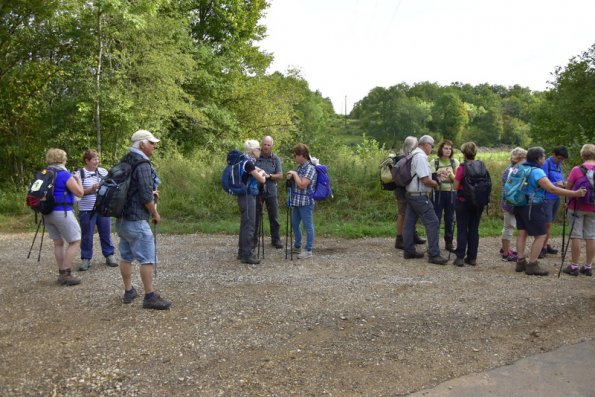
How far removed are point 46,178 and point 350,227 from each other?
6.50m

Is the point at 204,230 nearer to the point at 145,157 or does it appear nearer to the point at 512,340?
the point at 145,157

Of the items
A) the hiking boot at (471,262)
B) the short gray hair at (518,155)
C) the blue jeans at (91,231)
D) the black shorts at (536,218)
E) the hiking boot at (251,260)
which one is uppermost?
the short gray hair at (518,155)

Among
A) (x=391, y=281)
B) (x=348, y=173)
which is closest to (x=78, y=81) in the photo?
(x=348, y=173)

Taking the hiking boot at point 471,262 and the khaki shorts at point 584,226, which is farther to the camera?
the hiking boot at point 471,262

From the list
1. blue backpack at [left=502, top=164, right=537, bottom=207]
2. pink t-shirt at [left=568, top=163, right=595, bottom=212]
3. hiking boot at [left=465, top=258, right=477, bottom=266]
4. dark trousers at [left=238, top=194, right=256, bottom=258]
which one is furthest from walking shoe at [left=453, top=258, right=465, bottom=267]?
dark trousers at [left=238, top=194, right=256, bottom=258]

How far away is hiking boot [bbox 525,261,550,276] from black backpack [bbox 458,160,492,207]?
107 centimetres

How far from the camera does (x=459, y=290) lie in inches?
235

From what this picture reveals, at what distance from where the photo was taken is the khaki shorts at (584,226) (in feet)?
22.0

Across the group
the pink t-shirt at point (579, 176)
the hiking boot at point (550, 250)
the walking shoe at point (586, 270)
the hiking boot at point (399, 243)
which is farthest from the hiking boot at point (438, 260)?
the hiking boot at point (550, 250)

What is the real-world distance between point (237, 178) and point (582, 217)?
5.05 m

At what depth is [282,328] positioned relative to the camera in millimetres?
4777

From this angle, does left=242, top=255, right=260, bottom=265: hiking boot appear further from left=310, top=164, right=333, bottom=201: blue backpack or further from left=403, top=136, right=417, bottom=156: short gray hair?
left=403, top=136, right=417, bottom=156: short gray hair

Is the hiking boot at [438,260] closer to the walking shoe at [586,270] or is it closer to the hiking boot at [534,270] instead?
the hiking boot at [534,270]

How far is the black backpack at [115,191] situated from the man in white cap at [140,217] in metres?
0.06
